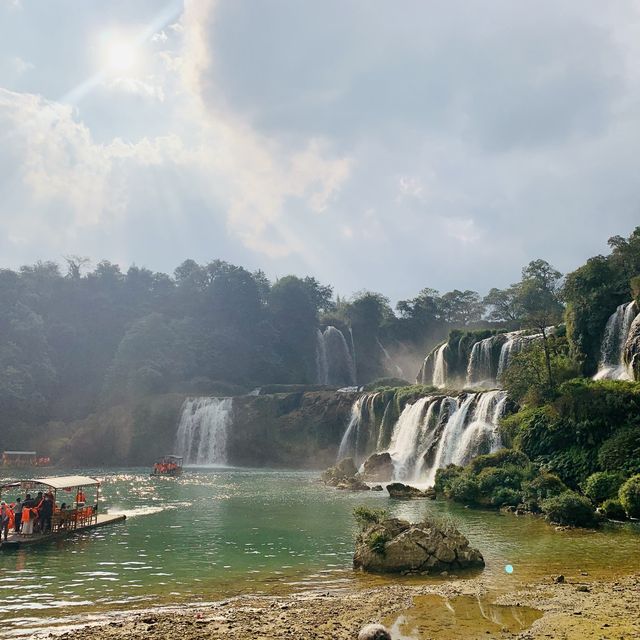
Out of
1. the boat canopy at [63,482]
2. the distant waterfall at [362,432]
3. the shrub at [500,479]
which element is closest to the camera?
the boat canopy at [63,482]

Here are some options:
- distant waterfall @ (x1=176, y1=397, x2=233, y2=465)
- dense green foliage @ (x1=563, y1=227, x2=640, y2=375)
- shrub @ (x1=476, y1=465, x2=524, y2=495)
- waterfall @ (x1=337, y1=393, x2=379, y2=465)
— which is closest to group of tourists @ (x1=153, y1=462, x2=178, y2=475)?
distant waterfall @ (x1=176, y1=397, x2=233, y2=465)

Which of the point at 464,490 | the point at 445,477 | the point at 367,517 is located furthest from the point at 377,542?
the point at 445,477

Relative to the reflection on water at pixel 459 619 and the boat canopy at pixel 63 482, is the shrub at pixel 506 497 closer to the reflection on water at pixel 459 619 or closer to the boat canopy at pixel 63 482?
the reflection on water at pixel 459 619

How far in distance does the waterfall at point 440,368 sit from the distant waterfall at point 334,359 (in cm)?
3716

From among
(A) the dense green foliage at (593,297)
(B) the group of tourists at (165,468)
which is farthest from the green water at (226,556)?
(B) the group of tourists at (165,468)

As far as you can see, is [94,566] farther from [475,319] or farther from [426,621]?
[475,319]

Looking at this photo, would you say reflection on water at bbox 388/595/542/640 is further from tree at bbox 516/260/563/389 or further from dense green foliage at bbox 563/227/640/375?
tree at bbox 516/260/563/389

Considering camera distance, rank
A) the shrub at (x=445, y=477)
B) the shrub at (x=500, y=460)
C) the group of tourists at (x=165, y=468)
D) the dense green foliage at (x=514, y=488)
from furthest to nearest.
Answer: the group of tourists at (x=165, y=468) → the shrub at (x=445, y=477) → the shrub at (x=500, y=460) → the dense green foliage at (x=514, y=488)

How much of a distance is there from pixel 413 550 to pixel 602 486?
51.7 ft

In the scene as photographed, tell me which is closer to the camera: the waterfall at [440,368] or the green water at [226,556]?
the green water at [226,556]

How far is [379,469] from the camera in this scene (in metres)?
46.2

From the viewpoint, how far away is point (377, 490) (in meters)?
38.5

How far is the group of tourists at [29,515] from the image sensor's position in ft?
68.1

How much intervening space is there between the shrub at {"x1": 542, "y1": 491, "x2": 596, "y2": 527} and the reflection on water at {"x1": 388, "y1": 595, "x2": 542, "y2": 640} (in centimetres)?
1276
